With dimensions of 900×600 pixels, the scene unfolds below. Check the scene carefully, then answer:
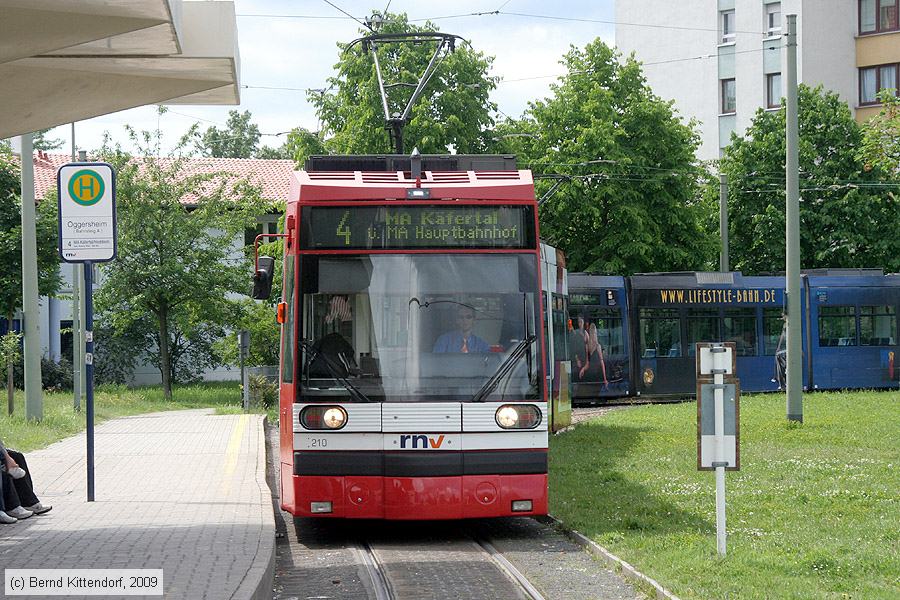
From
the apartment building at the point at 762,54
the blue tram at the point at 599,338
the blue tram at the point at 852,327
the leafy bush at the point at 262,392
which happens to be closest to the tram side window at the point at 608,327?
the blue tram at the point at 599,338

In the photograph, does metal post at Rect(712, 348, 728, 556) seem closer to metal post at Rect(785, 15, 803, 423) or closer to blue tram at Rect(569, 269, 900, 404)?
metal post at Rect(785, 15, 803, 423)

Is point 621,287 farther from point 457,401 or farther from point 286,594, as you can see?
point 286,594

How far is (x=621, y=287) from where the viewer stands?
100 ft

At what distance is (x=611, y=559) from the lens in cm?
966

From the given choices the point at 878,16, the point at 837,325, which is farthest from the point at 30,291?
the point at 878,16

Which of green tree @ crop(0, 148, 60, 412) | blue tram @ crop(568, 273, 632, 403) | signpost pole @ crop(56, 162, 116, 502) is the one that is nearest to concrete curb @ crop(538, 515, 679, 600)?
signpost pole @ crop(56, 162, 116, 502)

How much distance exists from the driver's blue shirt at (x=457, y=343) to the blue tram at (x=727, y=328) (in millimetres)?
19048

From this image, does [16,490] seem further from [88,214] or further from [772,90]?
[772,90]

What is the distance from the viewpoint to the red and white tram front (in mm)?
10727

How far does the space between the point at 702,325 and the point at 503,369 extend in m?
21.1

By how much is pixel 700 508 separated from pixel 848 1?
158 ft

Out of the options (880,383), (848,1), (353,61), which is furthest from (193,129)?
(848,1)

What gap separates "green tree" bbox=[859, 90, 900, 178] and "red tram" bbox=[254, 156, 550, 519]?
30.7 feet

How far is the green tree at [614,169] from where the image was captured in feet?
139
